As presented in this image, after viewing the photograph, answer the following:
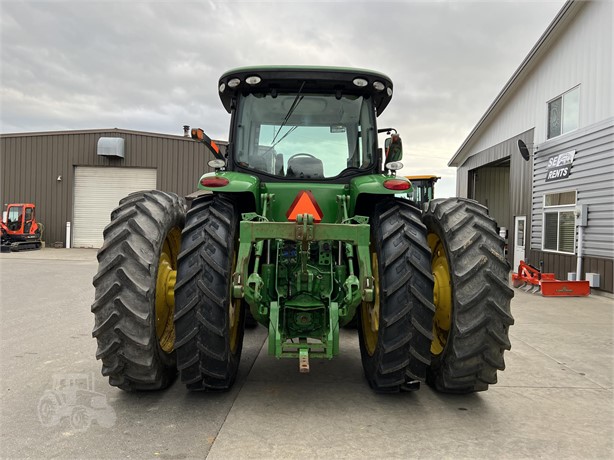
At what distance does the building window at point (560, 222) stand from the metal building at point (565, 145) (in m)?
0.03

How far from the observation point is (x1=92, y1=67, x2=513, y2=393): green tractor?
10.1 feet

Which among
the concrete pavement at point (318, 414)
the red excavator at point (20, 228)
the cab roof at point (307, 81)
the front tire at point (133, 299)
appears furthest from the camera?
the red excavator at point (20, 228)

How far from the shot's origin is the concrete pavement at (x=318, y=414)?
2672mm

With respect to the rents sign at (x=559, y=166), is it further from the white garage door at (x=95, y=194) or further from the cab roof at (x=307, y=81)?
the white garage door at (x=95, y=194)

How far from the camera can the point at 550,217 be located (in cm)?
1270

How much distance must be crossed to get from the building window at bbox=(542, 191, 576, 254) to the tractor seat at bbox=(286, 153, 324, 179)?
951 cm

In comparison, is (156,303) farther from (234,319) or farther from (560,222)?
(560,222)

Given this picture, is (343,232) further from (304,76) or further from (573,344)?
(573,344)

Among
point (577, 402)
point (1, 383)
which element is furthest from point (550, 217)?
point (1, 383)

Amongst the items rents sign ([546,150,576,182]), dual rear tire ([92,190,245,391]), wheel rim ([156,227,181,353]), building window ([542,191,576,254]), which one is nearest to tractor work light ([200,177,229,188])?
dual rear tire ([92,190,245,391])

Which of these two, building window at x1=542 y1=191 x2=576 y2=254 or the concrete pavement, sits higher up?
building window at x1=542 y1=191 x2=576 y2=254

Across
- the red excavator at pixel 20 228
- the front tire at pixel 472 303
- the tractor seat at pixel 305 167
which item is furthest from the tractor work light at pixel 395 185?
the red excavator at pixel 20 228

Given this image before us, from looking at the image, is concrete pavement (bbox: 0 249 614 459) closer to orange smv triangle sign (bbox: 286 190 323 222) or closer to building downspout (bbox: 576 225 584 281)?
orange smv triangle sign (bbox: 286 190 323 222)

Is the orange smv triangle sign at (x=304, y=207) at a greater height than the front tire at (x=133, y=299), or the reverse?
the orange smv triangle sign at (x=304, y=207)
